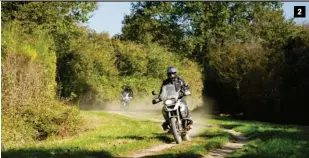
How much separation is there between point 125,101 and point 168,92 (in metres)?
23.8

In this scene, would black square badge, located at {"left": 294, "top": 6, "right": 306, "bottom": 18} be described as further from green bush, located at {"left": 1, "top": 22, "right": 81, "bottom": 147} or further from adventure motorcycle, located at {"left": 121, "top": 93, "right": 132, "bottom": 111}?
adventure motorcycle, located at {"left": 121, "top": 93, "right": 132, "bottom": 111}

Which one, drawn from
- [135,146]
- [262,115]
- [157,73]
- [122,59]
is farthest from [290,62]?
[135,146]

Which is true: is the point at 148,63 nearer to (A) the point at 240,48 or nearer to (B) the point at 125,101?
(B) the point at 125,101

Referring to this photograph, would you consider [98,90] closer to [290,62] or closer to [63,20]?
[63,20]

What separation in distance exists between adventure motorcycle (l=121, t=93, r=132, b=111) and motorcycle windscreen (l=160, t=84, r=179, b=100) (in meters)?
23.3

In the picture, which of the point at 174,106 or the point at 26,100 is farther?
the point at 26,100

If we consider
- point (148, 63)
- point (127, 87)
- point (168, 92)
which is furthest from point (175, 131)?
point (148, 63)

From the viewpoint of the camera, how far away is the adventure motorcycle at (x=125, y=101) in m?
38.1

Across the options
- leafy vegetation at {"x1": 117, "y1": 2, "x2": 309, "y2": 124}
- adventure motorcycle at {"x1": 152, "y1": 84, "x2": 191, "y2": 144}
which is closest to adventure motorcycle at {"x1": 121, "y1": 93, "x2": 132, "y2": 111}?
leafy vegetation at {"x1": 117, "y1": 2, "x2": 309, "y2": 124}

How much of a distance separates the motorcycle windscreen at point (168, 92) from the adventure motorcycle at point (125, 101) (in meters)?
23.3

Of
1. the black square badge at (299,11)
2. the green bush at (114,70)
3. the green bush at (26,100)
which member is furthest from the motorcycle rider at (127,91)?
the black square badge at (299,11)

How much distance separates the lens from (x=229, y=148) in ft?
47.8

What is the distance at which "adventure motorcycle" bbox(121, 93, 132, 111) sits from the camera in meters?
38.1

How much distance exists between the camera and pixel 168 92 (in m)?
14.9
